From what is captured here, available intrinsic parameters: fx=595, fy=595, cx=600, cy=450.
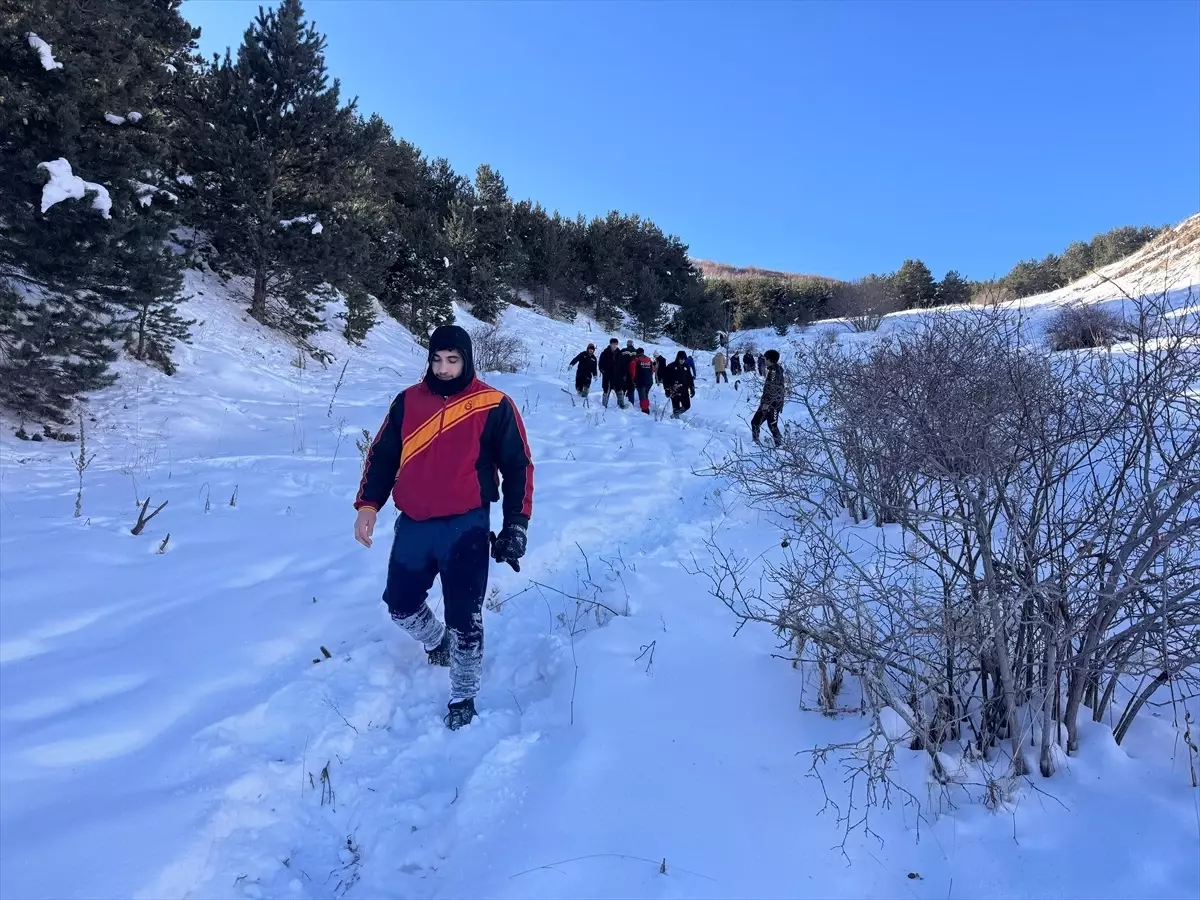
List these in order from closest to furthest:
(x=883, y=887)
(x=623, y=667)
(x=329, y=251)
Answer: (x=883, y=887), (x=623, y=667), (x=329, y=251)

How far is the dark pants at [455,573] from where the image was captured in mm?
2719

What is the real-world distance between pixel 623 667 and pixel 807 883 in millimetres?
1351

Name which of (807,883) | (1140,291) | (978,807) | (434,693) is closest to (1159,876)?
(978,807)

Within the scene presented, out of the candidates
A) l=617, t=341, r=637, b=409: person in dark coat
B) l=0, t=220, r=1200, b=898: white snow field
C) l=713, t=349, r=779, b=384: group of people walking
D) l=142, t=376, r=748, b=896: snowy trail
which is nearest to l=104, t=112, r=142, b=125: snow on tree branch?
l=0, t=220, r=1200, b=898: white snow field

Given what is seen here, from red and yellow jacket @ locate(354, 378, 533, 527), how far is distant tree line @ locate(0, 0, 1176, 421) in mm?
5836

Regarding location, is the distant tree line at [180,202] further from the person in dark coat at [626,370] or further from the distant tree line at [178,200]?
the person in dark coat at [626,370]

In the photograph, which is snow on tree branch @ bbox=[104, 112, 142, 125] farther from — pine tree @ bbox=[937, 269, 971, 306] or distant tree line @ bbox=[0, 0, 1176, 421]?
pine tree @ bbox=[937, 269, 971, 306]

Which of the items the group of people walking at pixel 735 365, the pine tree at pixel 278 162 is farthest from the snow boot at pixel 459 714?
the group of people walking at pixel 735 365

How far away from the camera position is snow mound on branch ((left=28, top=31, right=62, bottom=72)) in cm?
617

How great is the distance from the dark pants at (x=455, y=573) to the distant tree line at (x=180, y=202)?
20.0 feet

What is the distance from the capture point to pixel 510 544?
273 cm

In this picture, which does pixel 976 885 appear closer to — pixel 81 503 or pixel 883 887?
pixel 883 887

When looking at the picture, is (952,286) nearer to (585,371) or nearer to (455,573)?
(585,371)

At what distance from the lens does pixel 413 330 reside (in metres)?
20.4
